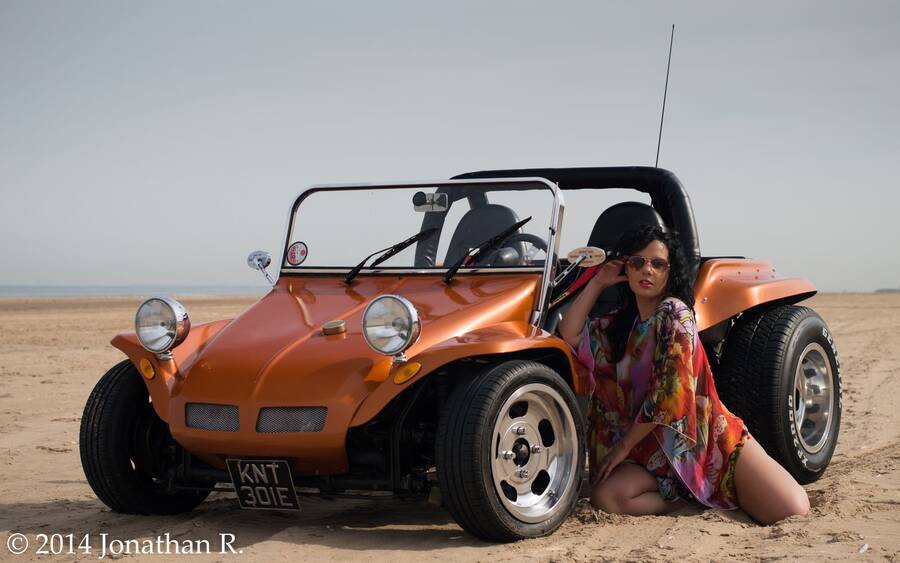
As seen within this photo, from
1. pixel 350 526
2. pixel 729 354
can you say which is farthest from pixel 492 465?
pixel 729 354

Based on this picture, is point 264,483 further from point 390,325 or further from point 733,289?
point 733,289

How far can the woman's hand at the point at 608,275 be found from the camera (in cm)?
553

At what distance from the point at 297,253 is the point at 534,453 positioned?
2.16 m

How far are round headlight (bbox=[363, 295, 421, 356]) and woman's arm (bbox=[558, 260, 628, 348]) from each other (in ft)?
3.33

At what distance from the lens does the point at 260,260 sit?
20.5 feet

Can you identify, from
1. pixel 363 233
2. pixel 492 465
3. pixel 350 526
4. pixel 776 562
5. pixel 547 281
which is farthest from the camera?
pixel 363 233

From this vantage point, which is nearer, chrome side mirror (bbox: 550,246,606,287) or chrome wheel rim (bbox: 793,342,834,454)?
chrome side mirror (bbox: 550,246,606,287)

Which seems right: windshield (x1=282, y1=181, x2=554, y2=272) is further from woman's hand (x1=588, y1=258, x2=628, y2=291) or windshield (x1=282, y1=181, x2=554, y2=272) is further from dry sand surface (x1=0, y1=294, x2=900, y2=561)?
dry sand surface (x1=0, y1=294, x2=900, y2=561)

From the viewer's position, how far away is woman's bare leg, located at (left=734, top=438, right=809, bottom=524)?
5105 millimetres

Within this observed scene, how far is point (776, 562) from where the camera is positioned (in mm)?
4277

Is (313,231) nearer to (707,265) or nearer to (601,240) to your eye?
(601,240)

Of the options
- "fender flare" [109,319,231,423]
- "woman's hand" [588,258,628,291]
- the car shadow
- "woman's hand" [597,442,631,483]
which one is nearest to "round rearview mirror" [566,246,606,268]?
"woman's hand" [588,258,628,291]

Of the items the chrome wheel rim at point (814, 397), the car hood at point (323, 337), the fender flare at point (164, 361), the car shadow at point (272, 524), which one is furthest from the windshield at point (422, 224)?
the chrome wheel rim at point (814, 397)

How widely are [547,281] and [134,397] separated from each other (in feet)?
7.01
